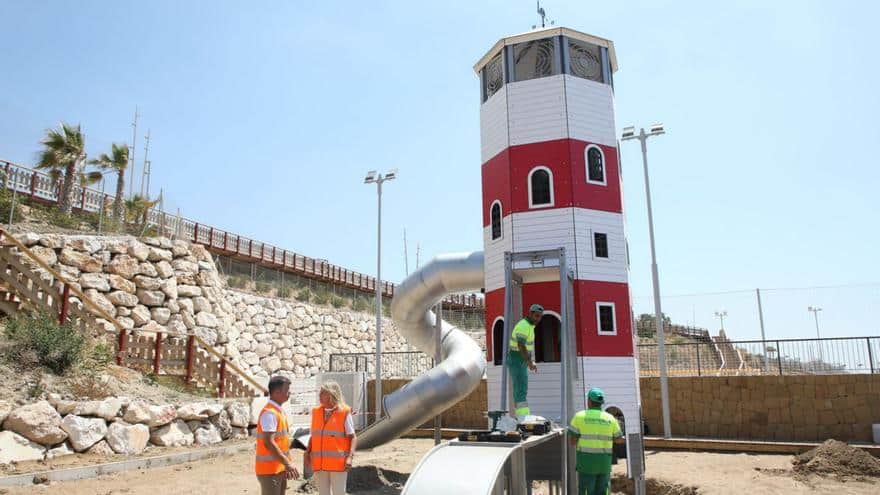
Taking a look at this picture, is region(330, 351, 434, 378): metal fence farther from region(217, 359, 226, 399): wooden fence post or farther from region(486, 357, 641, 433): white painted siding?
region(486, 357, 641, 433): white painted siding

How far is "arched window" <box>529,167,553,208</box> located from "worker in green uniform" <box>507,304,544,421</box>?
4541mm

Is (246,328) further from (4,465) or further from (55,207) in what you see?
(4,465)

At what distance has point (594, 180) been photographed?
590 inches

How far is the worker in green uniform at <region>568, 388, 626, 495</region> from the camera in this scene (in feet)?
26.9

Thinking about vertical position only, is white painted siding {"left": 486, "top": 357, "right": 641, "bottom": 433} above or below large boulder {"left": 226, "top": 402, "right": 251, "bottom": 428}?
above

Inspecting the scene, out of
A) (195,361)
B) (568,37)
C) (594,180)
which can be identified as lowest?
(195,361)

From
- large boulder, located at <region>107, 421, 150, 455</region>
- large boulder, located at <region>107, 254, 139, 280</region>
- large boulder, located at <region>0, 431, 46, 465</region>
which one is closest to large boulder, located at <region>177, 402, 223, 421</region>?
large boulder, located at <region>107, 421, 150, 455</region>

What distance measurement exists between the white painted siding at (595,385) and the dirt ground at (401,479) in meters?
1.93

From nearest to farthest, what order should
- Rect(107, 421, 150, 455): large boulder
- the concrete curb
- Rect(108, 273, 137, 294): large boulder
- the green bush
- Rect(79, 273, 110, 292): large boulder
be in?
1. the concrete curb
2. Rect(107, 421, 150, 455): large boulder
3. the green bush
4. Rect(79, 273, 110, 292): large boulder
5. Rect(108, 273, 137, 294): large boulder

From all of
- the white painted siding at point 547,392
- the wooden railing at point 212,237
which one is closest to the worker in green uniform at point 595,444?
the white painted siding at point 547,392

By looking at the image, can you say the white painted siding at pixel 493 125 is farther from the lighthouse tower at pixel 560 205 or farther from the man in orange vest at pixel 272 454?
the man in orange vest at pixel 272 454

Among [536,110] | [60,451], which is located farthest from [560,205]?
[60,451]

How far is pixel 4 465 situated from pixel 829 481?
16281 millimetres

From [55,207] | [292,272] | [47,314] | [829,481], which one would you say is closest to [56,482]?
[47,314]
